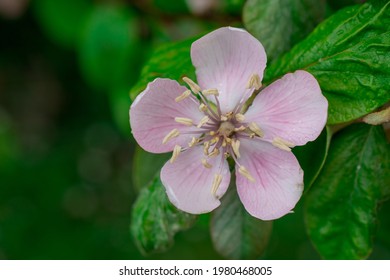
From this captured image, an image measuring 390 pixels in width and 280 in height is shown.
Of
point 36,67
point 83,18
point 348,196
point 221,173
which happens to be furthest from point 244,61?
point 36,67

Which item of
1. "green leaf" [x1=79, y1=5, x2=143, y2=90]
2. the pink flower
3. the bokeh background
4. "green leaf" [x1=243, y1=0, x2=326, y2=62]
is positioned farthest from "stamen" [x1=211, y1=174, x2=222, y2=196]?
"green leaf" [x1=79, y1=5, x2=143, y2=90]

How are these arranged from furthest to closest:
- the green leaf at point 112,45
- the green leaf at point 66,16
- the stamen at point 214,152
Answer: the green leaf at point 66,16
the green leaf at point 112,45
the stamen at point 214,152

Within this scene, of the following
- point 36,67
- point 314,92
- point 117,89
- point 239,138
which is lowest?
point 36,67

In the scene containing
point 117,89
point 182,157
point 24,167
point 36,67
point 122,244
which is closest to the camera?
point 182,157

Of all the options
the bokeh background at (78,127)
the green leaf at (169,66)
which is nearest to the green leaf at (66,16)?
the bokeh background at (78,127)

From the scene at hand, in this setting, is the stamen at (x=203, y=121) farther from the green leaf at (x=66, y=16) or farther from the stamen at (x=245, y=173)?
the green leaf at (x=66, y=16)

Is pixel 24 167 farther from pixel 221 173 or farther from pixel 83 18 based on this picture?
pixel 221 173

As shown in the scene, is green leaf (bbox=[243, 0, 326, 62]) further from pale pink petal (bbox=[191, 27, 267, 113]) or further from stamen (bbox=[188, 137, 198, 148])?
stamen (bbox=[188, 137, 198, 148])
